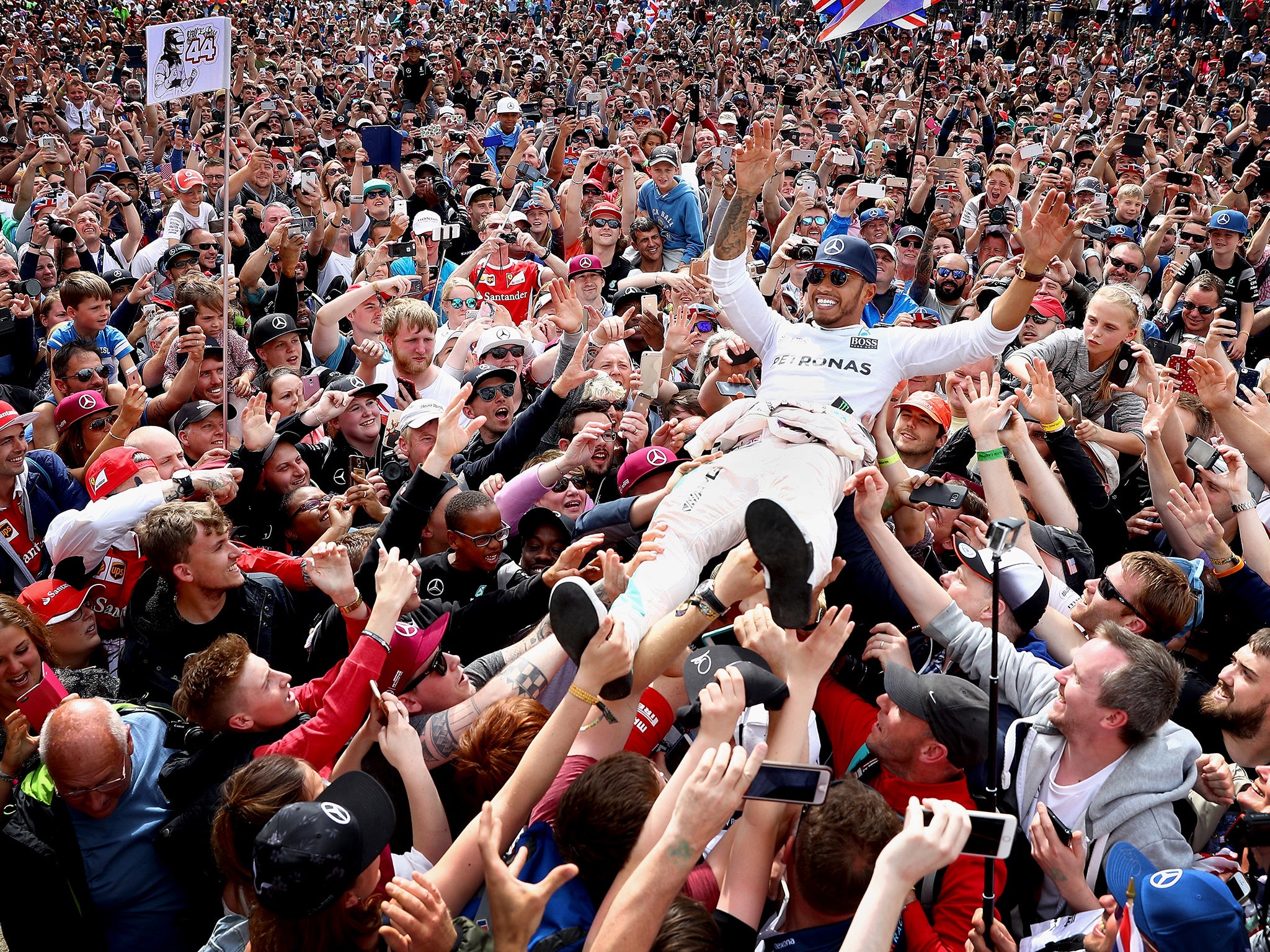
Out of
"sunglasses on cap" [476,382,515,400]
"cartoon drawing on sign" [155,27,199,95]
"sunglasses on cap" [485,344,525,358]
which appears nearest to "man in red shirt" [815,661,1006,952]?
"sunglasses on cap" [476,382,515,400]

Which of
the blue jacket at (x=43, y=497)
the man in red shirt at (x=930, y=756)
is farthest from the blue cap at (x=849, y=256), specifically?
the blue jacket at (x=43, y=497)

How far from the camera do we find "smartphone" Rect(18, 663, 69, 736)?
11.7 feet

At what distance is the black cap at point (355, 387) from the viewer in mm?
5645

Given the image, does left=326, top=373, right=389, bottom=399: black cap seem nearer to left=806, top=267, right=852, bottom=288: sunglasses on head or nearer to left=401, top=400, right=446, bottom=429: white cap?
left=401, top=400, right=446, bottom=429: white cap

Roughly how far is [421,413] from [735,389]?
1530 mm

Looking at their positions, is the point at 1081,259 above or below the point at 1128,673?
below

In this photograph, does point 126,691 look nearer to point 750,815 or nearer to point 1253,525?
point 750,815

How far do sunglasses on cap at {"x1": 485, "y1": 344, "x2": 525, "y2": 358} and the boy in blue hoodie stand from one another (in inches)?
136

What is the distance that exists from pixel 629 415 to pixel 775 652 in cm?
251

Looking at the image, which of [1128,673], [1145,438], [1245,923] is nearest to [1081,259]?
[1145,438]

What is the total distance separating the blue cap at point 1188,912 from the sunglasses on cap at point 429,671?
2138mm

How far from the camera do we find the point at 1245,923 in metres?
2.56

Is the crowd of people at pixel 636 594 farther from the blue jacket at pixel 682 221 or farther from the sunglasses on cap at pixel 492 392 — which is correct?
the blue jacket at pixel 682 221

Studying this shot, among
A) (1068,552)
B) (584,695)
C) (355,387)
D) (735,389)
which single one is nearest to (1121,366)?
(1068,552)
